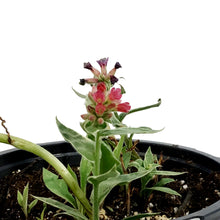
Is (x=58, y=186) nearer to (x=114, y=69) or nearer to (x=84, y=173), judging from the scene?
(x=84, y=173)

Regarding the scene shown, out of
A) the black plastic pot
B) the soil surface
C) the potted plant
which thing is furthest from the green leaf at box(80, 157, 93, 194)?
the black plastic pot

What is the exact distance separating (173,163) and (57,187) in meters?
0.54

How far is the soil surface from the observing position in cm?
140

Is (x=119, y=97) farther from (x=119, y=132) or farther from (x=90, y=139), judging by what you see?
(x=90, y=139)

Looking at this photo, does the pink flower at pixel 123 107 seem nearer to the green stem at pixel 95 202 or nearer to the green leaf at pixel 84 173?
the green stem at pixel 95 202

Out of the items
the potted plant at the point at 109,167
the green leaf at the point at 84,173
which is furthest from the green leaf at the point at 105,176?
the green leaf at the point at 84,173

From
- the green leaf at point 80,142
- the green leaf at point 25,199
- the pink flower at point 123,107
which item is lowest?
the green leaf at point 25,199

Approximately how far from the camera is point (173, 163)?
66.8 inches

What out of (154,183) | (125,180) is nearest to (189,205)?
(154,183)

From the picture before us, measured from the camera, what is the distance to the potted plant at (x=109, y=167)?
3.49 ft

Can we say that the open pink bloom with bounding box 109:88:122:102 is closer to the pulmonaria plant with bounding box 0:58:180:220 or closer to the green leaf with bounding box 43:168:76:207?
the pulmonaria plant with bounding box 0:58:180:220

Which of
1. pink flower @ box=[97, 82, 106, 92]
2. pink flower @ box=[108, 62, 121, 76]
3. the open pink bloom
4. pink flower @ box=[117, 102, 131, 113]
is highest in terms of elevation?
pink flower @ box=[108, 62, 121, 76]

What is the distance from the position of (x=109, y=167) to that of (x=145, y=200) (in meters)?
0.35

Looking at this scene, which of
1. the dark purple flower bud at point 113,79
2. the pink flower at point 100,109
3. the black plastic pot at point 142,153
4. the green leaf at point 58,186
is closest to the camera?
the pink flower at point 100,109
